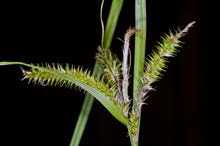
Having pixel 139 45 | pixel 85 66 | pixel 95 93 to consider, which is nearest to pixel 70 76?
pixel 95 93

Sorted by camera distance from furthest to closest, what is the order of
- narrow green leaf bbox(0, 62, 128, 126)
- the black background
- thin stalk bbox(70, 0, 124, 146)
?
the black background
thin stalk bbox(70, 0, 124, 146)
narrow green leaf bbox(0, 62, 128, 126)

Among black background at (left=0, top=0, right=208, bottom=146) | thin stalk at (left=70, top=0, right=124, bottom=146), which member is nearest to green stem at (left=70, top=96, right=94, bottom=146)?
thin stalk at (left=70, top=0, right=124, bottom=146)

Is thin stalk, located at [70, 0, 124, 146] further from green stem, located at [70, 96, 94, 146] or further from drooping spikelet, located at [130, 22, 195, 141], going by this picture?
drooping spikelet, located at [130, 22, 195, 141]

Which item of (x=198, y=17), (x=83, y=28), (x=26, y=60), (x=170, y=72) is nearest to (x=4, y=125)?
(x=26, y=60)

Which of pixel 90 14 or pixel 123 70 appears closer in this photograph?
pixel 123 70

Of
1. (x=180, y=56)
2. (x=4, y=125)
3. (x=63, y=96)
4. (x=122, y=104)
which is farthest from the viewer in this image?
(x=180, y=56)

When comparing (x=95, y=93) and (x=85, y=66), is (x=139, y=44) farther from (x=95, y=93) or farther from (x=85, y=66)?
(x=85, y=66)

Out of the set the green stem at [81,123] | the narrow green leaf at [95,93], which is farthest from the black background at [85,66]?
the narrow green leaf at [95,93]

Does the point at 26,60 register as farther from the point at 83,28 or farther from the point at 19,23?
the point at 83,28
